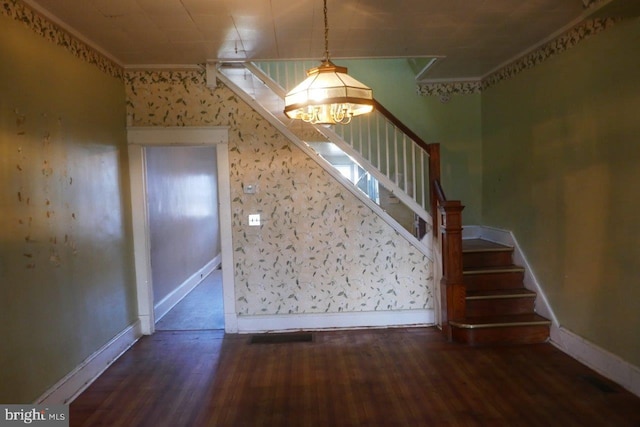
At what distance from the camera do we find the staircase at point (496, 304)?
144 inches

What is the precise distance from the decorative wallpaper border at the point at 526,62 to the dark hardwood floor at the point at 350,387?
2620 mm

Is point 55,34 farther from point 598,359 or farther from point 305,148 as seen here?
point 598,359

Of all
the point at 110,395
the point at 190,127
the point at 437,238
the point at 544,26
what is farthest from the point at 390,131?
the point at 110,395

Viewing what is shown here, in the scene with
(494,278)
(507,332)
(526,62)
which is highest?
(526,62)

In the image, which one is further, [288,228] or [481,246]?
[481,246]

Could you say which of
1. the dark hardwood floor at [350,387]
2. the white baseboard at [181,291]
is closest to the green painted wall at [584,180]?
the dark hardwood floor at [350,387]

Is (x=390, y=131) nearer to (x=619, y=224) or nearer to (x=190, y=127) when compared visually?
(x=190, y=127)

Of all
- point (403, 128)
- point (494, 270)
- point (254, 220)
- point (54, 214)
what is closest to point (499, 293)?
point (494, 270)

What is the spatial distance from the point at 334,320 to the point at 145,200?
7.64ft

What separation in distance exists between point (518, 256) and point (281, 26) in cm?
325

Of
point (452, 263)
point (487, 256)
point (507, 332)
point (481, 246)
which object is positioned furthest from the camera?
point (481, 246)

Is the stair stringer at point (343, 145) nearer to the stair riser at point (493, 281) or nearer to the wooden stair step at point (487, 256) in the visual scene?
the wooden stair step at point (487, 256)

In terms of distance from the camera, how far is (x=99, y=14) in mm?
2762

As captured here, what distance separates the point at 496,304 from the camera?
3918 millimetres
